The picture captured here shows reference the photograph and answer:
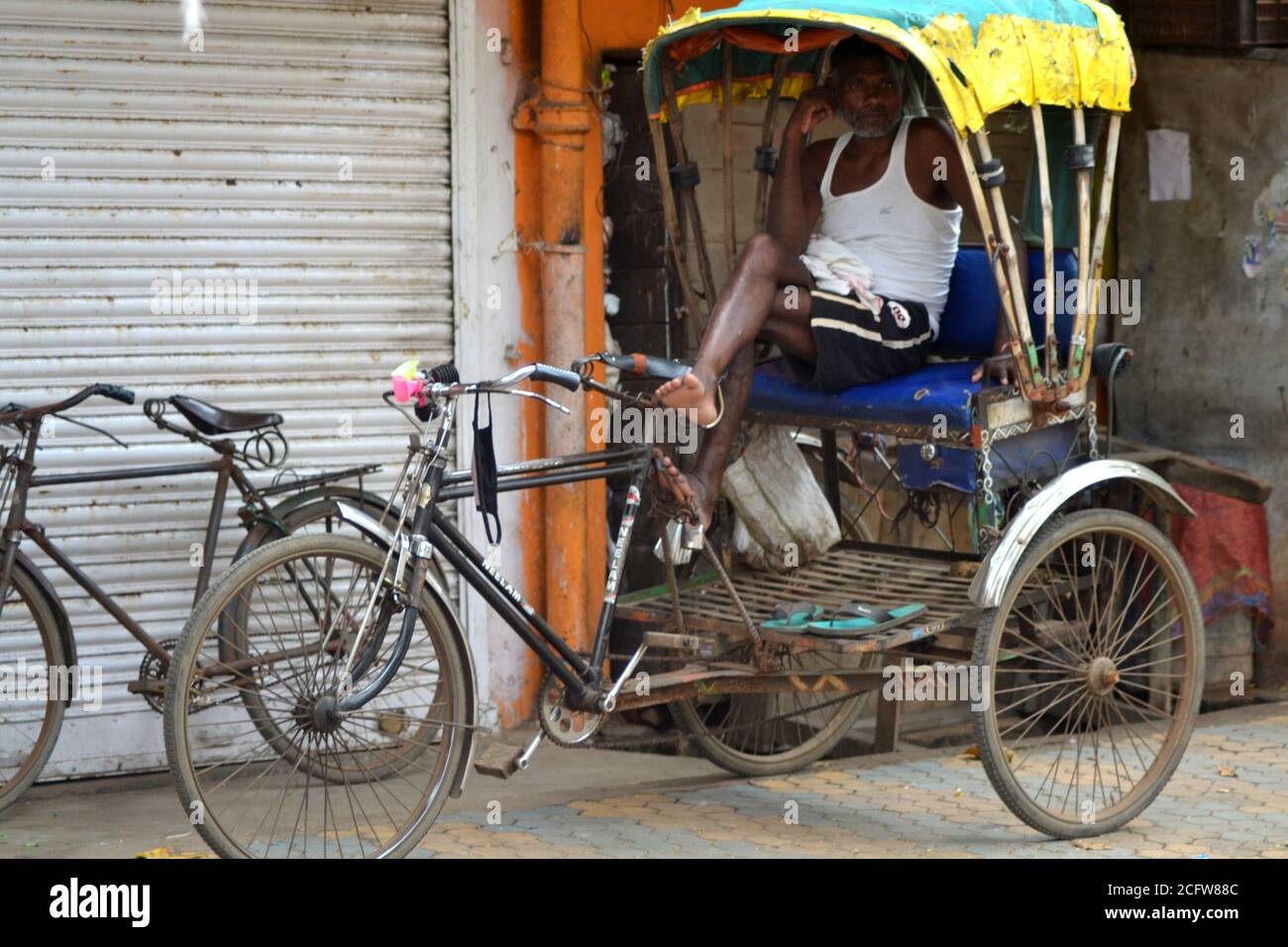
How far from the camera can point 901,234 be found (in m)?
5.65

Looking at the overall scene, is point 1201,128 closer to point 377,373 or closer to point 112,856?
point 377,373

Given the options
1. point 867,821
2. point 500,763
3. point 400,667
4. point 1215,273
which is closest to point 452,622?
point 500,763

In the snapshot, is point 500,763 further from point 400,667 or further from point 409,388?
point 409,388

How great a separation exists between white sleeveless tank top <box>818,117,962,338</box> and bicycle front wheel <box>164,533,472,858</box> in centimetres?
191

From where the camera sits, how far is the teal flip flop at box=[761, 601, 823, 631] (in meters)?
5.24

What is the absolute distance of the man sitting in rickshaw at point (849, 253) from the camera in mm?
5289

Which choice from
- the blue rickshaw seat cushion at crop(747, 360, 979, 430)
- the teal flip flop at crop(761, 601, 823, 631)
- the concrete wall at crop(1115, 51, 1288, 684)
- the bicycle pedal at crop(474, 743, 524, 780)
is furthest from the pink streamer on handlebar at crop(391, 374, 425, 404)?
the concrete wall at crop(1115, 51, 1288, 684)

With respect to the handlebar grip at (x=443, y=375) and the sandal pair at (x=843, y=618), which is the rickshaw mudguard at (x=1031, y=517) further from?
the handlebar grip at (x=443, y=375)

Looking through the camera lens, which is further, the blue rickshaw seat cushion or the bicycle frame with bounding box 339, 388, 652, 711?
the blue rickshaw seat cushion

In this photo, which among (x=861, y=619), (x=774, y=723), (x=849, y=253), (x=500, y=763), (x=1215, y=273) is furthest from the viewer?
(x=1215, y=273)

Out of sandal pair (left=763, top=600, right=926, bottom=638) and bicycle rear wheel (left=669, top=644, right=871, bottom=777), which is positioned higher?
sandal pair (left=763, top=600, right=926, bottom=638)

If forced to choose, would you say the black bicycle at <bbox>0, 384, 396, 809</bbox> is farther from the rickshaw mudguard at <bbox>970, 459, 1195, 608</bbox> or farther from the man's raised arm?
the rickshaw mudguard at <bbox>970, 459, 1195, 608</bbox>

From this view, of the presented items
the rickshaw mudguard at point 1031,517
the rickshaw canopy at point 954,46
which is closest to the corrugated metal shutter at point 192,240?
the rickshaw canopy at point 954,46

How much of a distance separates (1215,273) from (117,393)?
4.81 m
